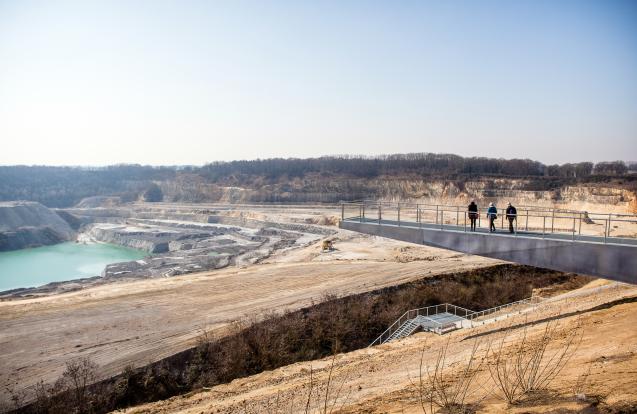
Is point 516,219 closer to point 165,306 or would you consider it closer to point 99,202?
point 165,306

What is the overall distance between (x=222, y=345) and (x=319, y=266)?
1264cm

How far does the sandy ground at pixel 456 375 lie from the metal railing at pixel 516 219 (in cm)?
278

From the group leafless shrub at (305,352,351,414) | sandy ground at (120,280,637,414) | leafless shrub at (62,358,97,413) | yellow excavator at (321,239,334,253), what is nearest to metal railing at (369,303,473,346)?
sandy ground at (120,280,637,414)

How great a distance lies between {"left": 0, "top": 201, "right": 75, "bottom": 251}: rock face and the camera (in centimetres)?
5548

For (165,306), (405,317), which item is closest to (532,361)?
(405,317)

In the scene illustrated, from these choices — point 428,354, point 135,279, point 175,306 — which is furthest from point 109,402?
point 135,279

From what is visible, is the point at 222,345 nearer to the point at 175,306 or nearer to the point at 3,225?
the point at 175,306

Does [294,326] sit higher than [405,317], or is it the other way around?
[294,326]

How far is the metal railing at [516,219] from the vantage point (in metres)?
14.4

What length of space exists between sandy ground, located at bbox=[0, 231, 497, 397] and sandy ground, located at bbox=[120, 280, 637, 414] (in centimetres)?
530

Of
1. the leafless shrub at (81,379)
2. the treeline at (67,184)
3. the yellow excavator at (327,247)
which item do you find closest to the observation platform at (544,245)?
the leafless shrub at (81,379)

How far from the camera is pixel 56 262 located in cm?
4662

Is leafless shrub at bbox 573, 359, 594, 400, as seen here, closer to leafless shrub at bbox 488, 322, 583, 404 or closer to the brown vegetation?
leafless shrub at bbox 488, 322, 583, 404

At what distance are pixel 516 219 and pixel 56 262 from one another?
47.3m
